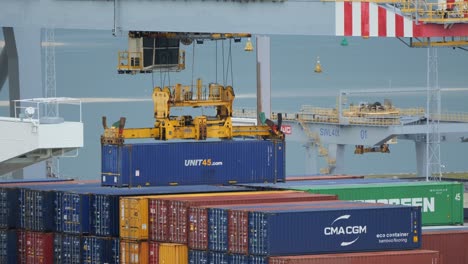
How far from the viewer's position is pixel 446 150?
179m

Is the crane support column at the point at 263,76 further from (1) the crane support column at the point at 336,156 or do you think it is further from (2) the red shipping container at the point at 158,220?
(2) the red shipping container at the point at 158,220

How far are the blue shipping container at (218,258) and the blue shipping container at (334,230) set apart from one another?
1090 mm

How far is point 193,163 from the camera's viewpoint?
5566 cm

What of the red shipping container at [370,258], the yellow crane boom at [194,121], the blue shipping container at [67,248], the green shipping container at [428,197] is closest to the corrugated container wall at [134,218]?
the blue shipping container at [67,248]

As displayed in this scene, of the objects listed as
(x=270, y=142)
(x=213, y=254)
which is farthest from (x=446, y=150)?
(x=213, y=254)

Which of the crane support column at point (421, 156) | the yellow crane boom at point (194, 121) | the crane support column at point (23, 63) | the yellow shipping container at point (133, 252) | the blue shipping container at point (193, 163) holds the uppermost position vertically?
the crane support column at point (23, 63)

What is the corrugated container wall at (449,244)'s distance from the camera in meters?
51.8

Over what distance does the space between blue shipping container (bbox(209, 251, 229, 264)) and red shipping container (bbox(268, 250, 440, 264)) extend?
200 cm

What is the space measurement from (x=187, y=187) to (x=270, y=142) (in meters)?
3.77

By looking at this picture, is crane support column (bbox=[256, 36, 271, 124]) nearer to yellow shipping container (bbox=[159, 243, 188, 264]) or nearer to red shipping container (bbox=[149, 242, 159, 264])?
red shipping container (bbox=[149, 242, 159, 264])

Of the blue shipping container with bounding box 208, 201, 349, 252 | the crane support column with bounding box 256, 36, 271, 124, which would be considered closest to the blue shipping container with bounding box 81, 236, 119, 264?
the blue shipping container with bounding box 208, 201, 349, 252

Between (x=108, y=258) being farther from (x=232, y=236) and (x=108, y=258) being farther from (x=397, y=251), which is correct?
(x=397, y=251)

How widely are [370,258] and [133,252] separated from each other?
25.2 feet

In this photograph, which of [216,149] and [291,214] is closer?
[291,214]
